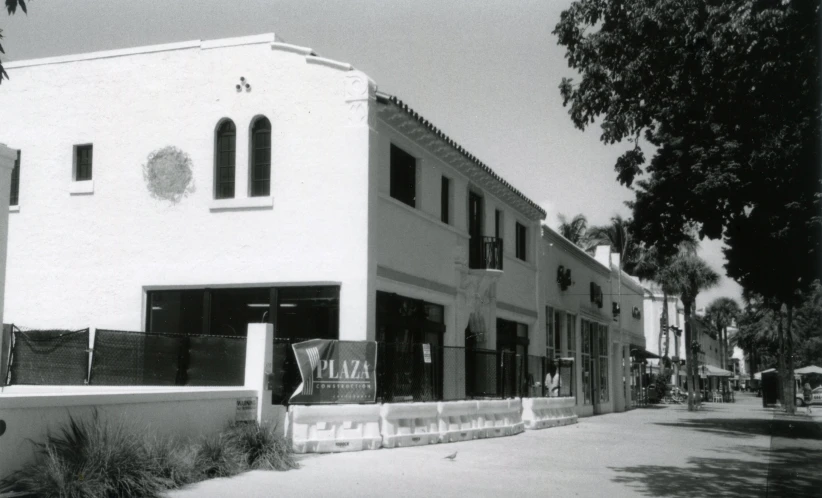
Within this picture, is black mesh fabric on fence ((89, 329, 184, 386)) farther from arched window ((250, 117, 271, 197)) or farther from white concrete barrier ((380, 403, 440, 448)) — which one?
arched window ((250, 117, 271, 197))

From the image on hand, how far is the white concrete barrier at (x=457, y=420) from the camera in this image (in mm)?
18812

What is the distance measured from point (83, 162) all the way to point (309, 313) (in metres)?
6.76

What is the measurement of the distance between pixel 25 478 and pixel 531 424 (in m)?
16.5

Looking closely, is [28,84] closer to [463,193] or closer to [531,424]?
[463,193]

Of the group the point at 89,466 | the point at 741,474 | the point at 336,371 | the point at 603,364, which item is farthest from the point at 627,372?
the point at 89,466

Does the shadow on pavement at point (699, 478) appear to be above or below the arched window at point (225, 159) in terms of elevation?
below

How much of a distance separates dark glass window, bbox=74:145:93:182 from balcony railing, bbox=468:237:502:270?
34.1 ft

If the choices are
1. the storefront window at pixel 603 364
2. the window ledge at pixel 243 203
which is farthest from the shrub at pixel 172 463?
the storefront window at pixel 603 364

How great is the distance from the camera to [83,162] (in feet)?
68.8

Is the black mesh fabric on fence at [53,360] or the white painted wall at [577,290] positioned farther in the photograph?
the white painted wall at [577,290]

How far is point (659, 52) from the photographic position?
15703 millimetres

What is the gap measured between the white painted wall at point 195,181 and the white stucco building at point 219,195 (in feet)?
0.10

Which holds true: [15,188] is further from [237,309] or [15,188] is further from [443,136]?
[443,136]

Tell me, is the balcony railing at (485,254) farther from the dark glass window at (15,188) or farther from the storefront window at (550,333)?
the dark glass window at (15,188)
